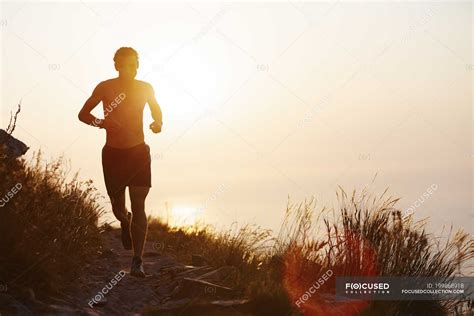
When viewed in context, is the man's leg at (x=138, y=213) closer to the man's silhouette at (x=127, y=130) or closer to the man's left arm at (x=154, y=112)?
the man's silhouette at (x=127, y=130)

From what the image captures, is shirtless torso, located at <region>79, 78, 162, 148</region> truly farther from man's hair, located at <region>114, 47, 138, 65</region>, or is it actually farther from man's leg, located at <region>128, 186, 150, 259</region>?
man's leg, located at <region>128, 186, 150, 259</region>

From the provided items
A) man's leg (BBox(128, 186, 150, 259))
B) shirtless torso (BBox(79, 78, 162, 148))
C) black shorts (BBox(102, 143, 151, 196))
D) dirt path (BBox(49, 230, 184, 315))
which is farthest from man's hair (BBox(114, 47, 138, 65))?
dirt path (BBox(49, 230, 184, 315))

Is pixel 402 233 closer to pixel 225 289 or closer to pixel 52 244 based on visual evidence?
pixel 225 289

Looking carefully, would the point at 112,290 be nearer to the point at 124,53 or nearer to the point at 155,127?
the point at 155,127

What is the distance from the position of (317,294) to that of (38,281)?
10.3 feet

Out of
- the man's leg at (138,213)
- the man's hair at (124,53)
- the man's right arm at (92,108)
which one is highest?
the man's hair at (124,53)

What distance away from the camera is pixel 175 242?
39.7 feet

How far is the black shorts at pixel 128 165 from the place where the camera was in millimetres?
7895

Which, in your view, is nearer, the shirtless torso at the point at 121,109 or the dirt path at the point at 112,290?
the dirt path at the point at 112,290

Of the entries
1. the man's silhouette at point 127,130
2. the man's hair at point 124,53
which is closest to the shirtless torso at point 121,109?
the man's silhouette at point 127,130

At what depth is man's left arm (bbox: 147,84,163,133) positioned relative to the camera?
810 cm

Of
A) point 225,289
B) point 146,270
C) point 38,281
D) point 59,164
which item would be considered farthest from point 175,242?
point 38,281

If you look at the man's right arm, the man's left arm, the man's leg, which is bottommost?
the man's leg

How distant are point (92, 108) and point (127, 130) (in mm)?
512
